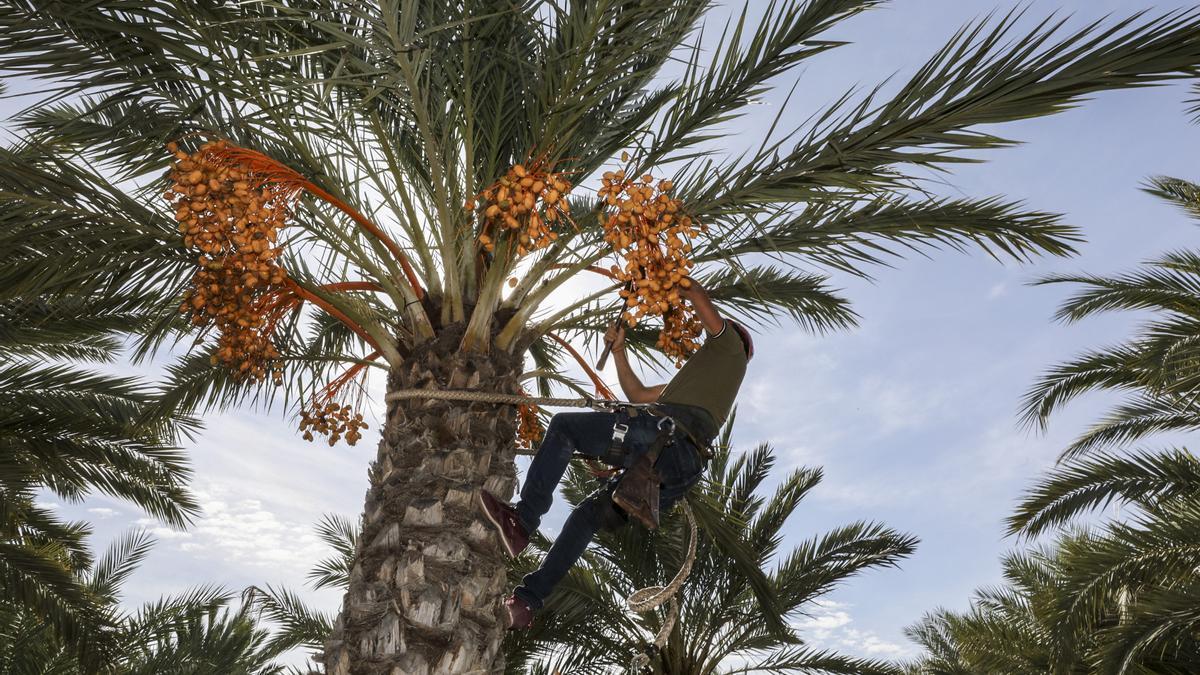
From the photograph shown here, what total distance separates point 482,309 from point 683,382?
1.25 meters

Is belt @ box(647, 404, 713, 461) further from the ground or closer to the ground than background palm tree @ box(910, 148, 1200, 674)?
closer to the ground

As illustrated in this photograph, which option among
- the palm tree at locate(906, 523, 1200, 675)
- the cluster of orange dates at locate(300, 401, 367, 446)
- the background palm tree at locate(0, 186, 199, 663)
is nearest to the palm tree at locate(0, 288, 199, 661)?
the background palm tree at locate(0, 186, 199, 663)

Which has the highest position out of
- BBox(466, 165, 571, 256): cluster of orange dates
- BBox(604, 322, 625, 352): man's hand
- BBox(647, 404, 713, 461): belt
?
BBox(466, 165, 571, 256): cluster of orange dates

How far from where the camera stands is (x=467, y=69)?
4.68 m

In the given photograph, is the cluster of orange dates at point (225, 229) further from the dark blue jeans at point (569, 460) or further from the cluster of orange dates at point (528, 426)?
the cluster of orange dates at point (528, 426)

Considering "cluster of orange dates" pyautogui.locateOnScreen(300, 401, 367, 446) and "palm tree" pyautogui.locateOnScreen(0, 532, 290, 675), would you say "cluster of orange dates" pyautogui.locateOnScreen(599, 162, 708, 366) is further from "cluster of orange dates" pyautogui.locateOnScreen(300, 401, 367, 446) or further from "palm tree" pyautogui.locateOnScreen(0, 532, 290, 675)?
"palm tree" pyautogui.locateOnScreen(0, 532, 290, 675)

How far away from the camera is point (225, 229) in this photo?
4.35 metres

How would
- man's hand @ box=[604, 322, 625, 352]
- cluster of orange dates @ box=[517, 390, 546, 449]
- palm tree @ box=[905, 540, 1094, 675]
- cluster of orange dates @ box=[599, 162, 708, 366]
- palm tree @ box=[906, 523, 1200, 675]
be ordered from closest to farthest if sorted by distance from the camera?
cluster of orange dates @ box=[599, 162, 708, 366], man's hand @ box=[604, 322, 625, 352], cluster of orange dates @ box=[517, 390, 546, 449], palm tree @ box=[906, 523, 1200, 675], palm tree @ box=[905, 540, 1094, 675]

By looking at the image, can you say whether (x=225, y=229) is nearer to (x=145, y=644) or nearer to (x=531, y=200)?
(x=531, y=200)

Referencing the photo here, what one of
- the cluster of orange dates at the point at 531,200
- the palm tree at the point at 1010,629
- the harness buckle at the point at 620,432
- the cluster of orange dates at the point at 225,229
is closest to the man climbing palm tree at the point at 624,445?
the harness buckle at the point at 620,432

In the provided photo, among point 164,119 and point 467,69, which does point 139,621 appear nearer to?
point 164,119

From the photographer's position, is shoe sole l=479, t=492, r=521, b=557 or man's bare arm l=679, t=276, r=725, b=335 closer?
man's bare arm l=679, t=276, r=725, b=335

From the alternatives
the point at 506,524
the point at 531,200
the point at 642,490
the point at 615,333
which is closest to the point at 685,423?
the point at 642,490

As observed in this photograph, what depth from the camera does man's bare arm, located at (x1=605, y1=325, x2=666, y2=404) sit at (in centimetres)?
466
